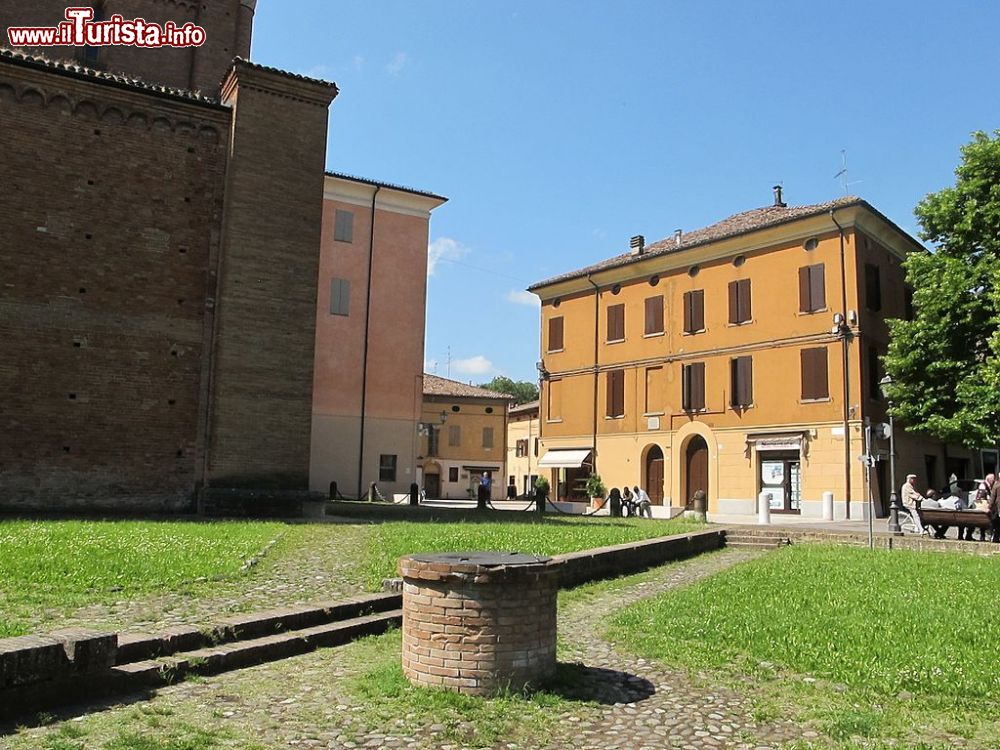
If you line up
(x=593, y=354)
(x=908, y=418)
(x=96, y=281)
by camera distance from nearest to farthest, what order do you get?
(x=96, y=281)
(x=908, y=418)
(x=593, y=354)

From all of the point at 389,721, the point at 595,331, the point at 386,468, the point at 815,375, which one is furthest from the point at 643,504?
the point at 389,721

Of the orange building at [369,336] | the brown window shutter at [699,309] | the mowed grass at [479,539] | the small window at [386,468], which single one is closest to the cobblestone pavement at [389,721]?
the mowed grass at [479,539]

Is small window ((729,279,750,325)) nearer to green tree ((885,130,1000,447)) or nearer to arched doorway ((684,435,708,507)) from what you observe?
arched doorway ((684,435,708,507))

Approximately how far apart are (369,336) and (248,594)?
24799 mm

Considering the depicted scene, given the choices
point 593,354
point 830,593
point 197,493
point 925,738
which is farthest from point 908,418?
point 925,738

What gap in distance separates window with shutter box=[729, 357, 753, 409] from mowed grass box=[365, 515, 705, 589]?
42.0ft

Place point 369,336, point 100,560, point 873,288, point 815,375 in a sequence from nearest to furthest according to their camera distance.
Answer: point 100,560 < point 815,375 < point 873,288 < point 369,336

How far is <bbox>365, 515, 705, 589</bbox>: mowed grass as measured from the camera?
10.5 m

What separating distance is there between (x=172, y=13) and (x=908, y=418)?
25659mm

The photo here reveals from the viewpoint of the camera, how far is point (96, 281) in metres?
16.5

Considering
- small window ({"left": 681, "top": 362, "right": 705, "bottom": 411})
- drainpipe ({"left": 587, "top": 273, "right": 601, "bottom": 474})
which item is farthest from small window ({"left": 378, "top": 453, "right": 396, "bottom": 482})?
small window ({"left": 681, "top": 362, "right": 705, "bottom": 411})

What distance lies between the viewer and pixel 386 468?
31828 millimetres

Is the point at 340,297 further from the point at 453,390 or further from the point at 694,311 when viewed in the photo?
the point at 453,390

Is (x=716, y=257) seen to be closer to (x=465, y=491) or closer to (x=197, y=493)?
(x=197, y=493)
